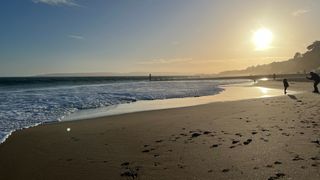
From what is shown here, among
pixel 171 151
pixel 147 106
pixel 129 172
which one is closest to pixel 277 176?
pixel 129 172

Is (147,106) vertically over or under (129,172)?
under

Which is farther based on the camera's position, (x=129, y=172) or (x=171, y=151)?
(x=171, y=151)

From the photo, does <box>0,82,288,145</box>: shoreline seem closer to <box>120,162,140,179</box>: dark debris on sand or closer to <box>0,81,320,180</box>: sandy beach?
<box>0,81,320,180</box>: sandy beach

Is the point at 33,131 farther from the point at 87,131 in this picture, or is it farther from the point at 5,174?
the point at 5,174

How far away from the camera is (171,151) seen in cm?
905

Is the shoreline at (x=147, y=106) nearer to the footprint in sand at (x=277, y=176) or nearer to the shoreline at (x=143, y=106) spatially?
the shoreline at (x=143, y=106)

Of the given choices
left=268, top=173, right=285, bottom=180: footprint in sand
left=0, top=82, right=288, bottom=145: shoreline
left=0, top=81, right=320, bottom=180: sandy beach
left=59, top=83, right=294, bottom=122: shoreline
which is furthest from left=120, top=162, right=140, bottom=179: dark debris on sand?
left=59, top=83, right=294, bottom=122: shoreline

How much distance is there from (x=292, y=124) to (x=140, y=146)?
18.1 feet

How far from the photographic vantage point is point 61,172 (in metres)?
7.60

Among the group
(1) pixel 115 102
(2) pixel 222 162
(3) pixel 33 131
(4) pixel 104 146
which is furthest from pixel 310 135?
(1) pixel 115 102

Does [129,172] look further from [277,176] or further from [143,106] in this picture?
[143,106]

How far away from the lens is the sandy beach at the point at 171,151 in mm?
7191

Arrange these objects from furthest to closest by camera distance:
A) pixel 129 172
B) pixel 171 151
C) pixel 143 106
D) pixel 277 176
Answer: pixel 143 106, pixel 171 151, pixel 129 172, pixel 277 176

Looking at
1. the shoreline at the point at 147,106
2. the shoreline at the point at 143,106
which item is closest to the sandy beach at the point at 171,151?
the shoreline at the point at 143,106
